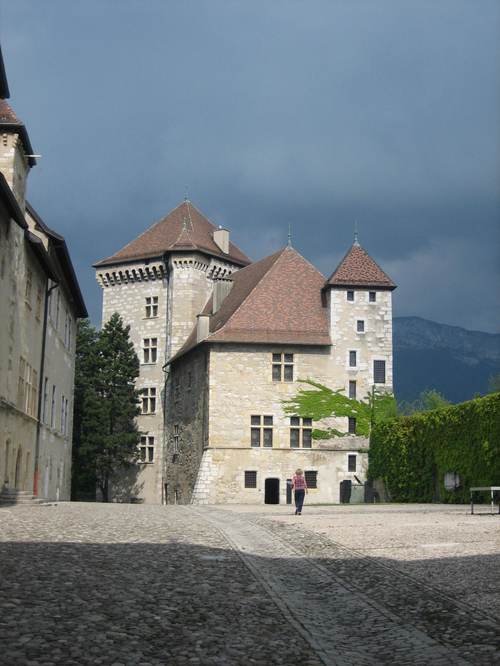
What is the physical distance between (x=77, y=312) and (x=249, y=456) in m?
12.6

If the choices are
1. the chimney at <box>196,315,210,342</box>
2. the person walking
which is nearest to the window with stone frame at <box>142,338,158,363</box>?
the chimney at <box>196,315,210,342</box>

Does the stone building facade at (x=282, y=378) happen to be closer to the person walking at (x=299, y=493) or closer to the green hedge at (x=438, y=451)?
the green hedge at (x=438, y=451)

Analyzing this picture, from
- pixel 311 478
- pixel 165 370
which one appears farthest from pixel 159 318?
pixel 311 478

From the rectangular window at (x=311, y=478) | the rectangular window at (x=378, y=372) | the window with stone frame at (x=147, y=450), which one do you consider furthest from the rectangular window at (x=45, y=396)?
the window with stone frame at (x=147, y=450)

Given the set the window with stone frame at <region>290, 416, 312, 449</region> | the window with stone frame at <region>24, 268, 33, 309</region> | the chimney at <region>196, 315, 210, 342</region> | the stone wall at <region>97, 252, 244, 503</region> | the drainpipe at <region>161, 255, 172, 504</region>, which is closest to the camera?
the window with stone frame at <region>24, 268, 33, 309</region>

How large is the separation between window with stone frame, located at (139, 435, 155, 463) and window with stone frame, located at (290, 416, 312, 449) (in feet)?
47.9

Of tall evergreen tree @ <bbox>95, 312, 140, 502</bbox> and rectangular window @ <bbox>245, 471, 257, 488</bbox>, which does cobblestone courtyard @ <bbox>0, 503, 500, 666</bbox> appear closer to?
rectangular window @ <bbox>245, 471, 257, 488</bbox>

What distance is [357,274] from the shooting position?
2052 inches

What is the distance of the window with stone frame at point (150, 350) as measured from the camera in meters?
63.6

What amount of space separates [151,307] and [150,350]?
3.24 meters

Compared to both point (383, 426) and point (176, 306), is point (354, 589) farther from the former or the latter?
point (176, 306)

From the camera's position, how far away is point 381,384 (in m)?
51.7

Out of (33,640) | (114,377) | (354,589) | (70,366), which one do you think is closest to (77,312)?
(70,366)

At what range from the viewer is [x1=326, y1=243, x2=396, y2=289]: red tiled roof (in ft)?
170
